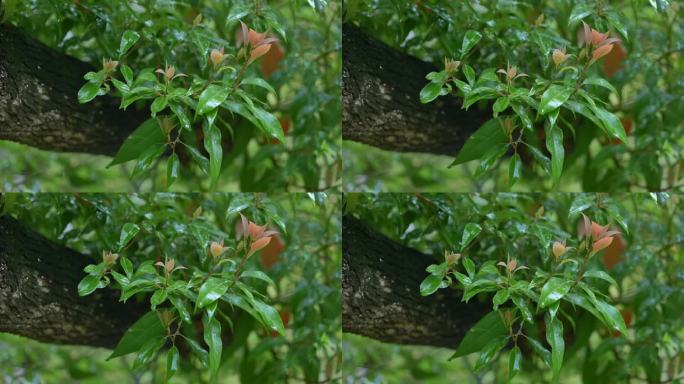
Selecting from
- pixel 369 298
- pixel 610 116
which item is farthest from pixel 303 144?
pixel 610 116

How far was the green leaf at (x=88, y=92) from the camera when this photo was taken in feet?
9.50

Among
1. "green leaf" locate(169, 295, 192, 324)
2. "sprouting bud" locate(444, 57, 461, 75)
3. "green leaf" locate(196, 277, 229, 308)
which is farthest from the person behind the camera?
"sprouting bud" locate(444, 57, 461, 75)

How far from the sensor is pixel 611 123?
290 cm

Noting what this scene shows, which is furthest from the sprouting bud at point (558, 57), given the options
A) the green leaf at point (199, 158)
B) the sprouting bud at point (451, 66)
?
the green leaf at point (199, 158)

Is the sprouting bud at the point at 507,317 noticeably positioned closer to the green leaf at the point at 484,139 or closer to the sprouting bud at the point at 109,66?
the green leaf at the point at 484,139

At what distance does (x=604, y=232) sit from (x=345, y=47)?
96 centimetres

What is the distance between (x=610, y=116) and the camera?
9.58 feet

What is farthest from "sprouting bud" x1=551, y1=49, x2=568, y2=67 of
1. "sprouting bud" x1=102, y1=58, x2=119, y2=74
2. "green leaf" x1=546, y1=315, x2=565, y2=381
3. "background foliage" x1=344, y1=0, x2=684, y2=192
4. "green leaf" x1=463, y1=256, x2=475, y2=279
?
"sprouting bud" x1=102, y1=58, x2=119, y2=74

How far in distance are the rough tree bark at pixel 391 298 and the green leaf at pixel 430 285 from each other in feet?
0.07

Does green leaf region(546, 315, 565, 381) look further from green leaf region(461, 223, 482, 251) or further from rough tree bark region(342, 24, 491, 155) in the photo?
rough tree bark region(342, 24, 491, 155)

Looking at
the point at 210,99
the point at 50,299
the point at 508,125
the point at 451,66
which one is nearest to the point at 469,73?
the point at 451,66

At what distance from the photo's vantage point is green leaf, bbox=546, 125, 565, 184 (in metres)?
2.92

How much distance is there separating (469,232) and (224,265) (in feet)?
2.49

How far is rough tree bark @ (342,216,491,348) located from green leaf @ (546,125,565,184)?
1.59 feet
